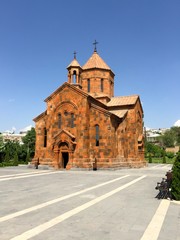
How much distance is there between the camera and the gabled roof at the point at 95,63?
35372 mm

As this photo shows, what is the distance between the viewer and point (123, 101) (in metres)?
33.4

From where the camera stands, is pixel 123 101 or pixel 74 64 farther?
pixel 123 101

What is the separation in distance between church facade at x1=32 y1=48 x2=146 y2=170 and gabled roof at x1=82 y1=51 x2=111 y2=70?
3486 mm

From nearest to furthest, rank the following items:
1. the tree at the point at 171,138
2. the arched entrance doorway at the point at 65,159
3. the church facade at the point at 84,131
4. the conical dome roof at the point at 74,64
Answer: the church facade at the point at 84,131 → the arched entrance doorway at the point at 65,159 → the conical dome roof at the point at 74,64 → the tree at the point at 171,138

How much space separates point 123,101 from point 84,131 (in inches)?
397

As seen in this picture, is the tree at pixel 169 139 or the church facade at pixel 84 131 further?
the tree at pixel 169 139

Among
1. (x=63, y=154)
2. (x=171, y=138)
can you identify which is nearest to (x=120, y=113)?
(x=63, y=154)

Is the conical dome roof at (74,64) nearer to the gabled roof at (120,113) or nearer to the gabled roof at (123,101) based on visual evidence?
the gabled roof at (123,101)

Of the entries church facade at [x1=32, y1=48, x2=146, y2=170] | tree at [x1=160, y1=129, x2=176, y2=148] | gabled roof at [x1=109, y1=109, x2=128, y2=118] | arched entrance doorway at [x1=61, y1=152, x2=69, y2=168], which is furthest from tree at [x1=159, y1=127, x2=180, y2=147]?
arched entrance doorway at [x1=61, y1=152, x2=69, y2=168]

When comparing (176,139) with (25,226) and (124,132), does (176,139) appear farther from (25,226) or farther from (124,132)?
(25,226)

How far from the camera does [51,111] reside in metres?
29.0

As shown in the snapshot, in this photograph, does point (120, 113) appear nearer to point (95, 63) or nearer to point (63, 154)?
point (95, 63)

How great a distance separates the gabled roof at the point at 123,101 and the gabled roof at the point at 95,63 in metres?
5.45

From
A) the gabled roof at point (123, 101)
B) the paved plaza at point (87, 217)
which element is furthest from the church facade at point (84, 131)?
the paved plaza at point (87, 217)
